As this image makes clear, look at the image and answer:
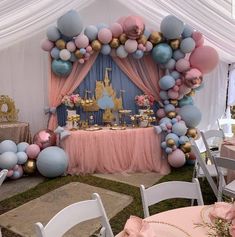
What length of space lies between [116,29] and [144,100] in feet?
3.47

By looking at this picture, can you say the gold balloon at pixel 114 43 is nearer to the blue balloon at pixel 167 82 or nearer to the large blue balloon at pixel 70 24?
the large blue balloon at pixel 70 24

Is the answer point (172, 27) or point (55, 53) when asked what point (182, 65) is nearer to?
point (172, 27)

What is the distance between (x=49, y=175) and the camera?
362cm

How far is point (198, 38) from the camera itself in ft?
12.5

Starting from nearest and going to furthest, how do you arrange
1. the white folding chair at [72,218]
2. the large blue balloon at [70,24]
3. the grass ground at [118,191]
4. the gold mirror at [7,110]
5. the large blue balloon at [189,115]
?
the white folding chair at [72,218], the grass ground at [118,191], the large blue balloon at [70,24], the gold mirror at [7,110], the large blue balloon at [189,115]

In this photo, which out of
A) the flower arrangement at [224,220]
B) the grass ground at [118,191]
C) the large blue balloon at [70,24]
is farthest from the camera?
the large blue balloon at [70,24]

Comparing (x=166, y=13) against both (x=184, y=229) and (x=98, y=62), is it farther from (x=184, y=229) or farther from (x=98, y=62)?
(x=184, y=229)

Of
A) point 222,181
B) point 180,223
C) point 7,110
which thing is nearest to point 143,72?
point 7,110

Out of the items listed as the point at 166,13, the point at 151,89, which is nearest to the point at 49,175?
the point at 151,89

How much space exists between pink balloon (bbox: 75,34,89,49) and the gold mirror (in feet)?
4.11

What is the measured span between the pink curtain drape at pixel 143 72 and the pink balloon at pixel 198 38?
2.14 feet

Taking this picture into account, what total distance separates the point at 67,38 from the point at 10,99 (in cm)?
118

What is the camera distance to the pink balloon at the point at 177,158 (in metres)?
3.85

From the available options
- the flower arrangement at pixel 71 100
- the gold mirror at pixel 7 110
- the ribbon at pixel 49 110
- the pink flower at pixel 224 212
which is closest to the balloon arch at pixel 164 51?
the flower arrangement at pixel 71 100
